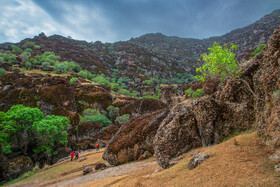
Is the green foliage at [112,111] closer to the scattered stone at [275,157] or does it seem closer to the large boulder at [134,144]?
the large boulder at [134,144]

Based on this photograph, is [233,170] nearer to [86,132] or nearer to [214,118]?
[214,118]

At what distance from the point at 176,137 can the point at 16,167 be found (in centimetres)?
2451

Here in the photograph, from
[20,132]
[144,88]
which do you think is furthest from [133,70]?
[20,132]

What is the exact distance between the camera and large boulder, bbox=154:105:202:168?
8648 millimetres

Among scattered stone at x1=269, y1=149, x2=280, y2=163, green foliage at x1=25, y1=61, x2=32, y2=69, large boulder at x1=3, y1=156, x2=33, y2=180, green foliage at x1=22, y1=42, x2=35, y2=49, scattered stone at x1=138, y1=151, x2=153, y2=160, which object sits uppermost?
green foliage at x1=22, y1=42, x2=35, y2=49

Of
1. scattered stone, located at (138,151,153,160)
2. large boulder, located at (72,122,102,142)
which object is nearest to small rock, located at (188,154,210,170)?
scattered stone, located at (138,151,153,160)

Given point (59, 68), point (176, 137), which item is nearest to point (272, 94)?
point (176, 137)

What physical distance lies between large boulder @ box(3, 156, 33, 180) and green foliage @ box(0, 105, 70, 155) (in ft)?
5.60

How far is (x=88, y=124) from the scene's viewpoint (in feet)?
129

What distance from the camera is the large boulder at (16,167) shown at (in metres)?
20.4

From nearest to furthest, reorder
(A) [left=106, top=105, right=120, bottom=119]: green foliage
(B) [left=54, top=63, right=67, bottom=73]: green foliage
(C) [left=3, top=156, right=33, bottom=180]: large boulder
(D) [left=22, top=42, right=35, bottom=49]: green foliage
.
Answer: (C) [left=3, top=156, right=33, bottom=180]: large boulder → (A) [left=106, top=105, right=120, bottom=119]: green foliage → (B) [left=54, top=63, right=67, bottom=73]: green foliage → (D) [left=22, top=42, right=35, bottom=49]: green foliage

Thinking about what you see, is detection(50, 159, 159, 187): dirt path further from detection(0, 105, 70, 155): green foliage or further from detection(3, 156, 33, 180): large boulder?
detection(0, 105, 70, 155): green foliage

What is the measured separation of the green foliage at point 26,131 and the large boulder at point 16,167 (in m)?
1.71

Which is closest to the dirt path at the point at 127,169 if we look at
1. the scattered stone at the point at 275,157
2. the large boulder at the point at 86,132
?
the scattered stone at the point at 275,157
